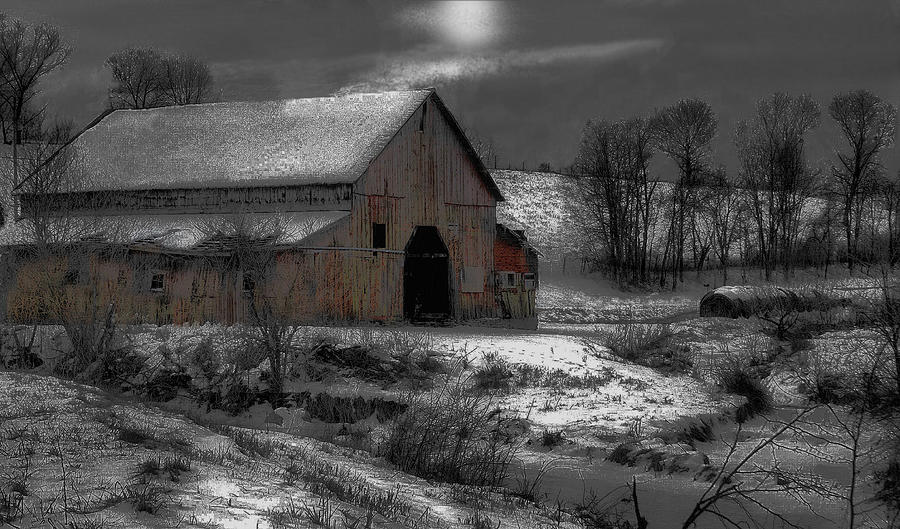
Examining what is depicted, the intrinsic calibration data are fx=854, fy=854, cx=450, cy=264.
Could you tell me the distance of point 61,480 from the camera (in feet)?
21.7

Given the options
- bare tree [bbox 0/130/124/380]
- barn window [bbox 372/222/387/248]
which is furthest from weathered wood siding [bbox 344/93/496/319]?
bare tree [bbox 0/130/124/380]

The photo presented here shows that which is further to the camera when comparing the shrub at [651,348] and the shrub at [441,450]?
the shrub at [651,348]

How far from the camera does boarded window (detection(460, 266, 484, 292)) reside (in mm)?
29359

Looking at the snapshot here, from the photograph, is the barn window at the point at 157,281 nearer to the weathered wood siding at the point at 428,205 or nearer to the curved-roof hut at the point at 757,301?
the weathered wood siding at the point at 428,205

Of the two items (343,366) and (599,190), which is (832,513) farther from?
(599,190)

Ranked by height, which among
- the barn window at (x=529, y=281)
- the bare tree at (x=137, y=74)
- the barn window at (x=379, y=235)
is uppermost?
the bare tree at (x=137, y=74)

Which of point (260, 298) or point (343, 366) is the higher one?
point (260, 298)

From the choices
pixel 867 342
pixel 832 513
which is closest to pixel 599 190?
pixel 867 342

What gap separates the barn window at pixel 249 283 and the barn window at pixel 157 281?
106 inches

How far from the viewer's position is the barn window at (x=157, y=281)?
25.5 metres

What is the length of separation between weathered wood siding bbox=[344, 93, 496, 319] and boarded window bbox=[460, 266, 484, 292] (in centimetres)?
14

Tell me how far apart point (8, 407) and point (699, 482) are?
848 centimetres

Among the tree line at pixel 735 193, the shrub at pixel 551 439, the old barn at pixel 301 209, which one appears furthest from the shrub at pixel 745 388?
the tree line at pixel 735 193

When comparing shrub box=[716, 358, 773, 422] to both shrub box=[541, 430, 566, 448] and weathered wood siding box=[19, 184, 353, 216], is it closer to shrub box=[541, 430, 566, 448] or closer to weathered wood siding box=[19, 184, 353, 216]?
shrub box=[541, 430, 566, 448]
